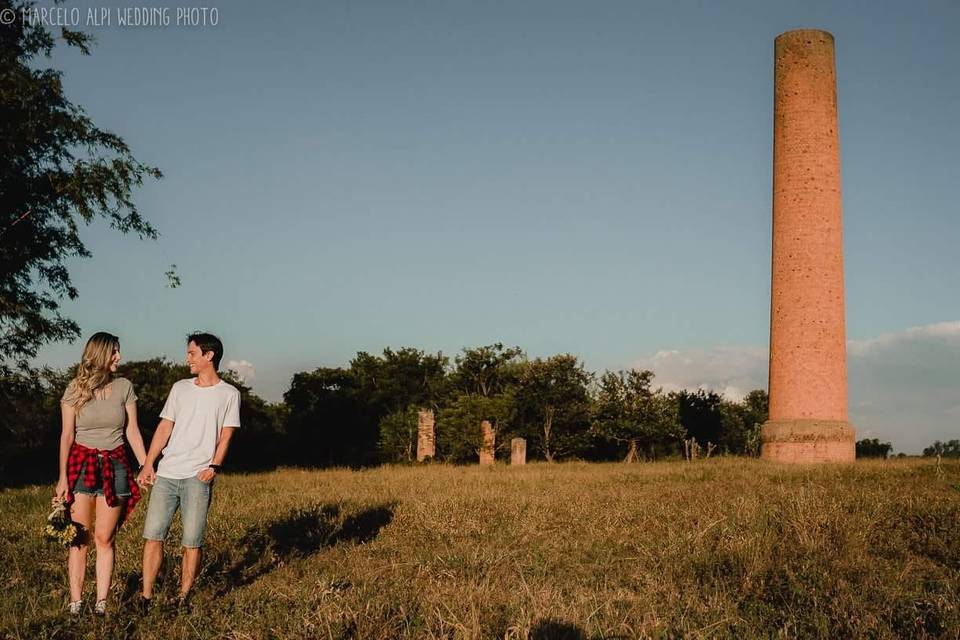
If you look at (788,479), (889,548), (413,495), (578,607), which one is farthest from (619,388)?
(578,607)

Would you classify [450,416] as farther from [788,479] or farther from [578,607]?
[578,607]

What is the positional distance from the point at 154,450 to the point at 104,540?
73 cm

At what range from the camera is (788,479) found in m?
14.6

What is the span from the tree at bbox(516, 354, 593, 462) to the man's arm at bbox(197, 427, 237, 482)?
34090mm

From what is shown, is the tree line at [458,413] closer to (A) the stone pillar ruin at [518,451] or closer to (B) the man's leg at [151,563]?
(A) the stone pillar ruin at [518,451]

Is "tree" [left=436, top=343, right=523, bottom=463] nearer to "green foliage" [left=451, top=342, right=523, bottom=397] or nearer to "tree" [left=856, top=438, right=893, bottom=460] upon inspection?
"green foliage" [left=451, top=342, right=523, bottom=397]

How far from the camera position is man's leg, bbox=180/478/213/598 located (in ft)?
19.8

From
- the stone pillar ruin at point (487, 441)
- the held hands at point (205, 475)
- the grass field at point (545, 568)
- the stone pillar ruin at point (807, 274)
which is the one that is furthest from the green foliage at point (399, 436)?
the held hands at point (205, 475)

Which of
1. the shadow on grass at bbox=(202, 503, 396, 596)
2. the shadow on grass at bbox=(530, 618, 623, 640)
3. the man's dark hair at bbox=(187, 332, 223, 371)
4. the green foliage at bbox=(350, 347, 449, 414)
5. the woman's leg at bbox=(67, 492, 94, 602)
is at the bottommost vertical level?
the shadow on grass at bbox=(202, 503, 396, 596)

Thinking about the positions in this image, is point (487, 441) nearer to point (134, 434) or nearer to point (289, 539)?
point (289, 539)

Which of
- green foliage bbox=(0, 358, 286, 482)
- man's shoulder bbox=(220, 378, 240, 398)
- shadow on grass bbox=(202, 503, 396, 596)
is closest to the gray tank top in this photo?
man's shoulder bbox=(220, 378, 240, 398)

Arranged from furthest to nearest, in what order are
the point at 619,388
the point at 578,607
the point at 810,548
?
1. the point at 619,388
2. the point at 810,548
3. the point at 578,607

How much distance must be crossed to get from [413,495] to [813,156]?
16132 millimetres

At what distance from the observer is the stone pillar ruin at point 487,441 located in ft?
132
